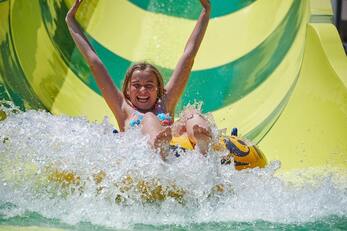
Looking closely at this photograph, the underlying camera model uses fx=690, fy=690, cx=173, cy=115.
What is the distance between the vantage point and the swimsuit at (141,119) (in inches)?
101

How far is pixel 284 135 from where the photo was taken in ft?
10.2

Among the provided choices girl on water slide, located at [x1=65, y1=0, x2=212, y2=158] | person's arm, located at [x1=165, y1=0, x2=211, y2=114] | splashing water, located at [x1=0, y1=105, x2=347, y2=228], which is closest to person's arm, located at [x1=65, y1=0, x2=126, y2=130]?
girl on water slide, located at [x1=65, y1=0, x2=212, y2=158]

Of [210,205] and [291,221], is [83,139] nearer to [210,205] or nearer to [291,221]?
[210,205]

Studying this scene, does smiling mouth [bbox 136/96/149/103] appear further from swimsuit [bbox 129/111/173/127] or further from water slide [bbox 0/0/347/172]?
water slide [bbox 0/0/347/172]

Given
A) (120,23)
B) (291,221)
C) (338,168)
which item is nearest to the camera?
(291,221)

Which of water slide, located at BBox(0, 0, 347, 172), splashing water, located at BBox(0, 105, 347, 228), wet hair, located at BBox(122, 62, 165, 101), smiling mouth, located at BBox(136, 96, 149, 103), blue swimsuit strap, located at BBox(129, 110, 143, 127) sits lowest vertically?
splashing water, located at BBox(0, 105, 347, 228)

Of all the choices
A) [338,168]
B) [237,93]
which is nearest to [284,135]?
[338,168]

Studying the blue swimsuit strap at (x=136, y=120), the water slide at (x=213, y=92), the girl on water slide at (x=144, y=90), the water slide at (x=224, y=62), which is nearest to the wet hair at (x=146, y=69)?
the girl on water slide at (x=144, y=90)

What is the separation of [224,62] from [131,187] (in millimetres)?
1829

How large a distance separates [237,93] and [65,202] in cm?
171

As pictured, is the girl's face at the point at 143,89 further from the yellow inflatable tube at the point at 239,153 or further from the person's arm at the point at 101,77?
the yellow inflatable tube at the point at 239,153

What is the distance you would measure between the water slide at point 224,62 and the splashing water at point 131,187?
68 centimetres

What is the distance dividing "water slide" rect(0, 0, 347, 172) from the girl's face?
0.66 m

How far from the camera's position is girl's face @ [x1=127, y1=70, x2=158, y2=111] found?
8.94 ft
